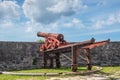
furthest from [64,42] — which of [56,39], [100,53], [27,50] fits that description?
[100,53]

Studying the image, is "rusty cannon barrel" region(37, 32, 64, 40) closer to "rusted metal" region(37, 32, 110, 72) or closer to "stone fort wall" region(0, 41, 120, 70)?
"rusted metal" region(37, 32, 110, 72)

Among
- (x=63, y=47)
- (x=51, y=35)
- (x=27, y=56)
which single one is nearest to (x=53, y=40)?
(x=51, y=35)

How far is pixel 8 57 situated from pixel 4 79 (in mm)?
5891

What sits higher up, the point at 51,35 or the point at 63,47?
the point at 51,35

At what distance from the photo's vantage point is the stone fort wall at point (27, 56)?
58.4ft

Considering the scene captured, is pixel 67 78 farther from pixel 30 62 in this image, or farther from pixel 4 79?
pixel 30 62

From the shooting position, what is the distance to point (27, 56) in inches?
727

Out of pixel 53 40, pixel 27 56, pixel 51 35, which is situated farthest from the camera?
pixel 27 56

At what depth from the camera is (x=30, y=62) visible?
18.5 m

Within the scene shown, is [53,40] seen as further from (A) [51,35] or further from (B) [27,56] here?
(B) [27,56]

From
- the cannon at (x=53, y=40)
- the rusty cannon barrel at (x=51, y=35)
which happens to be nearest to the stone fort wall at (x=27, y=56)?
the rusty cannon barrel at (x=51, y=35)

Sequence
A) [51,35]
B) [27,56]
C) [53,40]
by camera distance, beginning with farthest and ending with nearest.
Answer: [27,56] < [51,35] < [53,40]

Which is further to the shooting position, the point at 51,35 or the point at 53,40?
the point at 51,35

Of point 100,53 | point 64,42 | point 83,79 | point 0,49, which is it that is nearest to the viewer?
point 83,79
